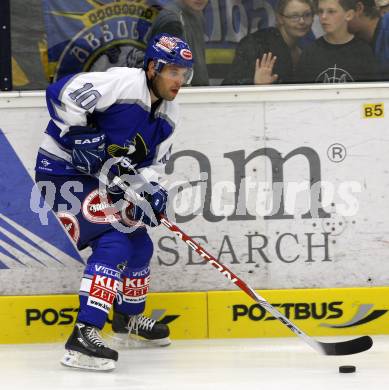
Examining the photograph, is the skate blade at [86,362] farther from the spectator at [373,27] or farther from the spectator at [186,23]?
the spectator at [373,27]

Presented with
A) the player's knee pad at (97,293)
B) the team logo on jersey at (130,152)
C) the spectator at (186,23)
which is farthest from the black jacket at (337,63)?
the player's knee pad at (97,293)

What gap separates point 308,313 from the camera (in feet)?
14.8

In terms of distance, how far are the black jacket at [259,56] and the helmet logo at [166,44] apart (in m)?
0.56

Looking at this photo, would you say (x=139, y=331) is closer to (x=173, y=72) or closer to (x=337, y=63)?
(x=173, y=72)

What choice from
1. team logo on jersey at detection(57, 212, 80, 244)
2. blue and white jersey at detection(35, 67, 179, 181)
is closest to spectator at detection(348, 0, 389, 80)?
blue and white jersey at detection(35, 67, 179, 181)

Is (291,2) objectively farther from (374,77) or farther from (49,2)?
(49,2)

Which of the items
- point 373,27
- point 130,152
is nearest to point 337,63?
point 373,27

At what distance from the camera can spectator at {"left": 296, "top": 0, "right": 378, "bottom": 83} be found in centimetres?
453

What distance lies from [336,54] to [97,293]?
1.53 meters

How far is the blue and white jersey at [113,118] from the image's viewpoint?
12.9 ft

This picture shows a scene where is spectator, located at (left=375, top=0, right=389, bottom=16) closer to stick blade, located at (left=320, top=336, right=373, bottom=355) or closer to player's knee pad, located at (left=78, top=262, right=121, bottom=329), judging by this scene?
stick blade, located at (left=320, top=336, right=373, bottom=355)

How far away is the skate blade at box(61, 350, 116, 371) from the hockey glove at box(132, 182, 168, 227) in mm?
587

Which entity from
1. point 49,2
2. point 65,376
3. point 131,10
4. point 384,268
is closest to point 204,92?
point 131,10

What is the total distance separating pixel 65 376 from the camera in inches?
148
